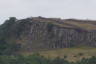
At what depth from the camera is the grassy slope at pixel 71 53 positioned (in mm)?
128375

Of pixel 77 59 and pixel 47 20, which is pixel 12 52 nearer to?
pixel 47 20

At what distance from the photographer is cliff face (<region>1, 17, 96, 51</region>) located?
153 meters

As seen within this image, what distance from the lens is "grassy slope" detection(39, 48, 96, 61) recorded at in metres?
128

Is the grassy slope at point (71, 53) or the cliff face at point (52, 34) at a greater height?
the cliff face at point (52, 34)

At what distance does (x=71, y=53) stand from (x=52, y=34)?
25.4 meters

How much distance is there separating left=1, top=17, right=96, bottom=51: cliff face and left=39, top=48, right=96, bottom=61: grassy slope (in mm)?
8304

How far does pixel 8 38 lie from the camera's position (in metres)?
165

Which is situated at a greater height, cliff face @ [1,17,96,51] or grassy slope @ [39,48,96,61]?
cliff face @ [1,17,96,51]

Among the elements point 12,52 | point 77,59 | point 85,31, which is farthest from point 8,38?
point 77,59

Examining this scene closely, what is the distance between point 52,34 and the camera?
15862 cm

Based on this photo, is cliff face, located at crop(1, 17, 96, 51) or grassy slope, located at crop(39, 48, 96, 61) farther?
cliff face, located at crop(1, 17, 96, 51)

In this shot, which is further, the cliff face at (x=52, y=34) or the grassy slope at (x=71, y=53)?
the cliff face at (x=52, y=34)

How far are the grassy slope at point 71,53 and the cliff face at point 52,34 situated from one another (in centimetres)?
830

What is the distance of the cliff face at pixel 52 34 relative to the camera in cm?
15304
